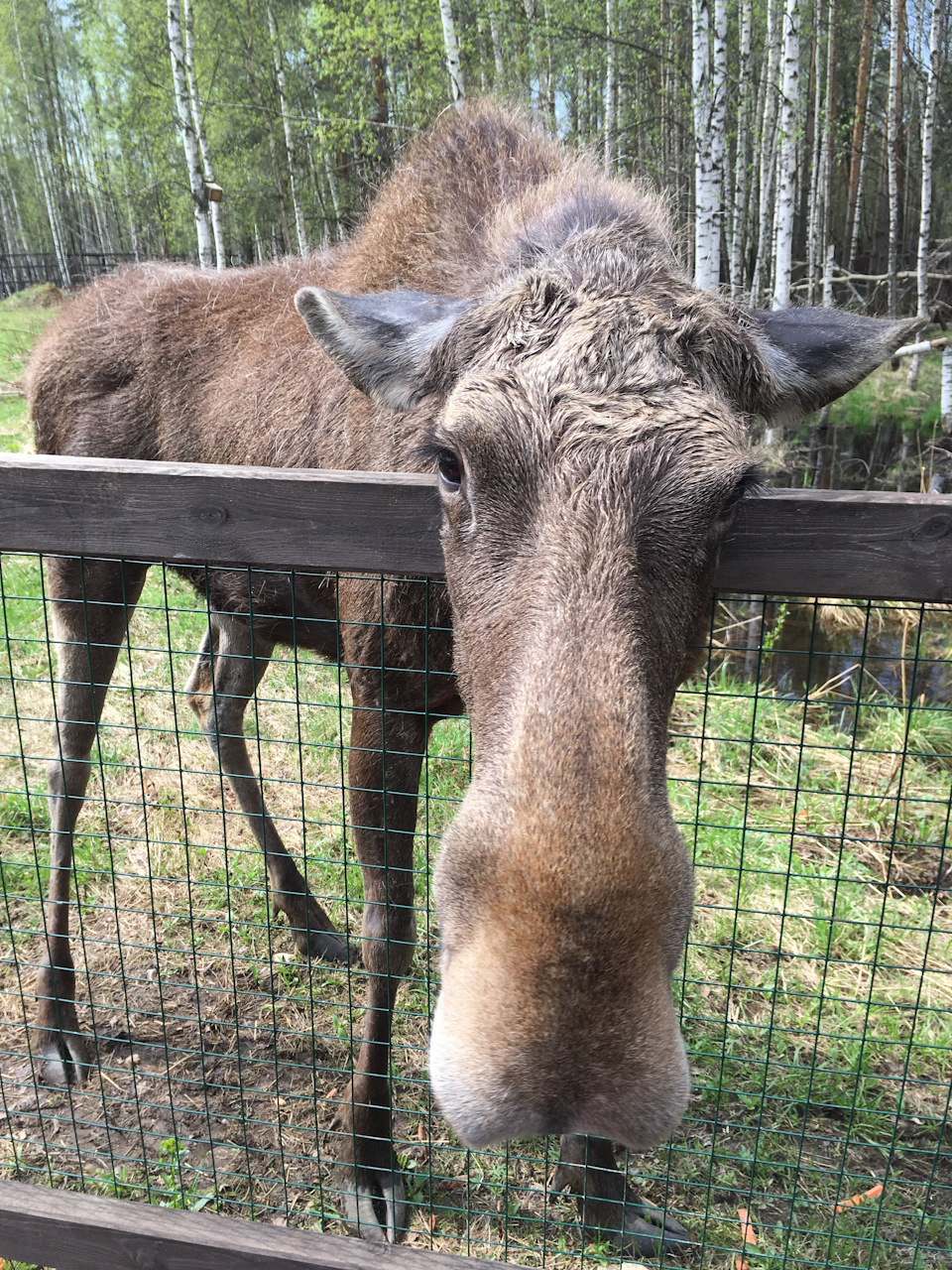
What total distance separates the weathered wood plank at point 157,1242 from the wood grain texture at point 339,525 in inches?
70.5

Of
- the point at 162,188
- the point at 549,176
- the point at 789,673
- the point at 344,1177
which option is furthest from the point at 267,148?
the point at 344,1177

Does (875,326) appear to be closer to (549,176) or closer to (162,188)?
(549,176)

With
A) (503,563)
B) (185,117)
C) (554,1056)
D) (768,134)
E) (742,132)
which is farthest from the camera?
(768,134)

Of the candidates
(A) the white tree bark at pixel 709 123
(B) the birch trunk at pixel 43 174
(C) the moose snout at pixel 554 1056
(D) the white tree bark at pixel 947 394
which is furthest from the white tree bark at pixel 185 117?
(B) the birch trunk at pixel 43 174

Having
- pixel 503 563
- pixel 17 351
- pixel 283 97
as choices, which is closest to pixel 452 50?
pixel 17 351

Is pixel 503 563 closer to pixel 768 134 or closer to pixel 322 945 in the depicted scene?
pixel 322 945

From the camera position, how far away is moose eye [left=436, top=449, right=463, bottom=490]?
6.55 ft

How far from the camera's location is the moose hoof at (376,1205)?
285 centimetres

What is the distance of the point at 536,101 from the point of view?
33.2 ft

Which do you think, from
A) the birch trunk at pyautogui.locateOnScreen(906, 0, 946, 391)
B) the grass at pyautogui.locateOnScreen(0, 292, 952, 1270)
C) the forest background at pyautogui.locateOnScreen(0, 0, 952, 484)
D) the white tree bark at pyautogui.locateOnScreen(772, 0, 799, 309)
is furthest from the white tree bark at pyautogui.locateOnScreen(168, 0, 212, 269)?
the grass at pyautogui.locateOnScreen(0, 292, 952, 1270)

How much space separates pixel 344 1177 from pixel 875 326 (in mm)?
3148

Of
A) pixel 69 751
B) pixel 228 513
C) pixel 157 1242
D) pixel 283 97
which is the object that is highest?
pixel 283 97

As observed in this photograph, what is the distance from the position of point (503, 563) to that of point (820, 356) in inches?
49.5

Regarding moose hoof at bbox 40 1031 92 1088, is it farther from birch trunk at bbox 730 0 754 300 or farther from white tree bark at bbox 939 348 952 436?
white tree bark at bbox 939 348 952 436
